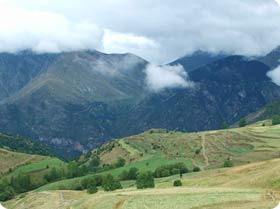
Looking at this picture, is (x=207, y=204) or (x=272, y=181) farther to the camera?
(x=272, y=181)

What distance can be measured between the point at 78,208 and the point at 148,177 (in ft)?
196

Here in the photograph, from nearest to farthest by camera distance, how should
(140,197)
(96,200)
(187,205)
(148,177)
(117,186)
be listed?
(187,205), (140,197), (96,200), (148,177), (117,186)

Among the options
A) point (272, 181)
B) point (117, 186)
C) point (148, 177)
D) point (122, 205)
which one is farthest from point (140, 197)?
point (117, 186)

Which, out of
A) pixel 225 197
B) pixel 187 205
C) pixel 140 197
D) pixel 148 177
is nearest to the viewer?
pixel 187 205

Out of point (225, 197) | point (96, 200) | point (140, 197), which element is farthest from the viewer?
point (96, 200)

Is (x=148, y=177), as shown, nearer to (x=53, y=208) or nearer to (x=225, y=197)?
(x=53, y=208)

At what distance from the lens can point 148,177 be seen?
137250 millimetres

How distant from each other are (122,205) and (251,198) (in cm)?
1549

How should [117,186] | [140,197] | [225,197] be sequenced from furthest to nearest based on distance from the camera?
[117,186] < [140,197] < [225,197]

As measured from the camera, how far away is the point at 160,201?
2480 inches

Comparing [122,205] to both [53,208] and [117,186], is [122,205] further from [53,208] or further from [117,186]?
[117,186]

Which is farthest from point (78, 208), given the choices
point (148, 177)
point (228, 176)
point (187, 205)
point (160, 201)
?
point (148, 177)

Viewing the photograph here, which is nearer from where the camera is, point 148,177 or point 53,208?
point 53,208

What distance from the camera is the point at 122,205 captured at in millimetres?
64625
